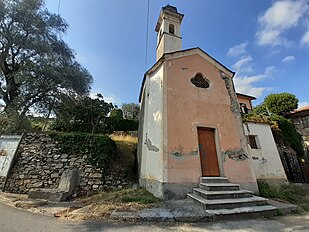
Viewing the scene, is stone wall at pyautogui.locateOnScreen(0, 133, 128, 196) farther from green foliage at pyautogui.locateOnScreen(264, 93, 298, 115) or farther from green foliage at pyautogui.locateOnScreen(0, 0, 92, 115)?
green foliage at pyautogui.locateOnScreen(264, 93, 298, 115)

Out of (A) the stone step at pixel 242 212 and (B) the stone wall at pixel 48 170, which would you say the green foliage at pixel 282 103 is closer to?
(A) the stone step at pixel 242 212

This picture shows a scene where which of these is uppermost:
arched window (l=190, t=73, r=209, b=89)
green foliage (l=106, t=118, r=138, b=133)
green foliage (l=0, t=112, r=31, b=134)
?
green foliage (l=106, t=118, r=138, b=133)

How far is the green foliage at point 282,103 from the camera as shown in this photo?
64.6ft

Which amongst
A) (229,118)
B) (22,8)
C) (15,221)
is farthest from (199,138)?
(22,8)

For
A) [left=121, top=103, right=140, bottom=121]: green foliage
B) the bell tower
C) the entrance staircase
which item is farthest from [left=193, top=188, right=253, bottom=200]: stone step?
[left=121, top=103, right=140, bottom=121]: green foliage

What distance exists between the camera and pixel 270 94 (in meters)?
21.2

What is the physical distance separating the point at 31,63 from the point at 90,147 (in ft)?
28.6

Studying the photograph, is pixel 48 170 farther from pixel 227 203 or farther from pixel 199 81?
Result: pixel 199 81

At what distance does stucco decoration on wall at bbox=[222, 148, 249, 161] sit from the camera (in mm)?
6505

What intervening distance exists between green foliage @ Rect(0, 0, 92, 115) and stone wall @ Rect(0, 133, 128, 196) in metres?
4.75

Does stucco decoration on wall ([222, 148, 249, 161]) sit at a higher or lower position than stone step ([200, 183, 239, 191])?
higher

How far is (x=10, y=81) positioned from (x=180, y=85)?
1221cm

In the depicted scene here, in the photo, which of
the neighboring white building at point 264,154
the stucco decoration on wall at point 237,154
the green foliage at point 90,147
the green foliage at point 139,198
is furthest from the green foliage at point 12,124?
the neighboring white building at point 264,154

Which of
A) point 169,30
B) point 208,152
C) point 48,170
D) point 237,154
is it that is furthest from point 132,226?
point 169,30
